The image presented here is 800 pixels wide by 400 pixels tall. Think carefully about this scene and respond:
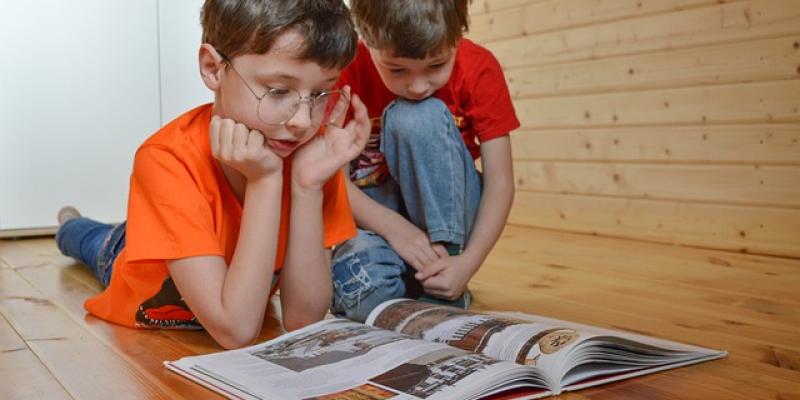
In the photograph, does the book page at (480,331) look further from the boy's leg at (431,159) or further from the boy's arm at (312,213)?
the boy's leg at (431,159)

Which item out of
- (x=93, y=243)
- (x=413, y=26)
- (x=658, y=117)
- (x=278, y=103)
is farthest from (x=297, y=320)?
(x=658, y=117)

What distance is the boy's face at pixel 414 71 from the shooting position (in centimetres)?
138

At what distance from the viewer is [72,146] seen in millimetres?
2895

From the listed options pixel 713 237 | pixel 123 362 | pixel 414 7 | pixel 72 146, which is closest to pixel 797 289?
pixel 713 237

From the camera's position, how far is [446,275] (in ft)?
4.83

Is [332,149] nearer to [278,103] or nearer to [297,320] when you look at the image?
[278,103]

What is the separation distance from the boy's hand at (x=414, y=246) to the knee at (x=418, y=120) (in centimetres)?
17

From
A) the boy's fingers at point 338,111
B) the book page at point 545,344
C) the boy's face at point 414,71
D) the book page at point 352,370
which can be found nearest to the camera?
the book page at point 352,370

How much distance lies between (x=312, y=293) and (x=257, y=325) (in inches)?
4.6

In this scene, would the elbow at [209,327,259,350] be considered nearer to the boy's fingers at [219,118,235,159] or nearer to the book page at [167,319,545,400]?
the book page at [167,319,545,400]

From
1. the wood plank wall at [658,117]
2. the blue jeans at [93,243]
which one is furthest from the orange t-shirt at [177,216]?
the wood plank wall at [658,117]

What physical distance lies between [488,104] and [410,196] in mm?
224

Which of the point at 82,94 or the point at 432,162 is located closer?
the point at 432,162

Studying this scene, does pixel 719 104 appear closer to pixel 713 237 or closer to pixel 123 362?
pixel 713 237
